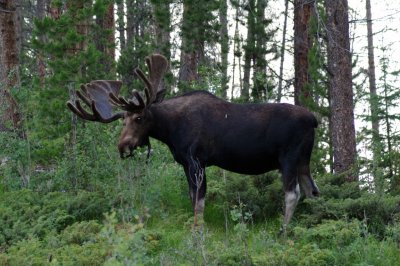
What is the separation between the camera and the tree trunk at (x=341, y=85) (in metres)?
11.3

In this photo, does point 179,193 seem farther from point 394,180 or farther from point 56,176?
point 394,180

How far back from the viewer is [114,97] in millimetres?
9188

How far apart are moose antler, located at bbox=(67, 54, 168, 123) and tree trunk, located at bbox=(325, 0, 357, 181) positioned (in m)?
3.24

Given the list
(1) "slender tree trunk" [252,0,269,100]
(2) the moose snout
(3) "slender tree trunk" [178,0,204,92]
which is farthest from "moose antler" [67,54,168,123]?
(1) "slender tree trunk" [252,0,269,100]

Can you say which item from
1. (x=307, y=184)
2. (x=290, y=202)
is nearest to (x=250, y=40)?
(x=307, y=184)

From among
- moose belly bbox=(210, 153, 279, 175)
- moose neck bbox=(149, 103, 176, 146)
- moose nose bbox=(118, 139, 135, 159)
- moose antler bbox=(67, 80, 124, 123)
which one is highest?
moose antler bbox=(67, 80, 124, 123)

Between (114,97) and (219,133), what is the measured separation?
1.57 m

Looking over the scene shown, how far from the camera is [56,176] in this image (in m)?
11.2

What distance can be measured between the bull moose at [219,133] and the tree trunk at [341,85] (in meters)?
2.02

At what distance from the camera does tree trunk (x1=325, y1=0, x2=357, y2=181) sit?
11.3 metres

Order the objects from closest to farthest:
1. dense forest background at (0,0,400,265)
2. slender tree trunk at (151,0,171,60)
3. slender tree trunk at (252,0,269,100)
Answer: dense forest background at (0,0,400,265) < slender tree trunk at (151,0,171,60) < slender tree trunk at (252,0,269,100)

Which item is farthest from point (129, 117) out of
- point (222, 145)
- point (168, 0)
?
point (168, 0)

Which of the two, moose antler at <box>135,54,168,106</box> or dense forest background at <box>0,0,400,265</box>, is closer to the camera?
dense forest background at <box>0,0,400,265</box>

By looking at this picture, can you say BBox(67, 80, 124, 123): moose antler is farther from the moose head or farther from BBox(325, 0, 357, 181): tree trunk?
BBox(325, 0, 357, 181): tree trunk
